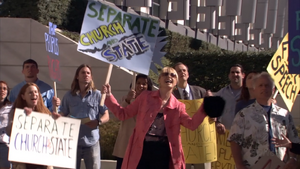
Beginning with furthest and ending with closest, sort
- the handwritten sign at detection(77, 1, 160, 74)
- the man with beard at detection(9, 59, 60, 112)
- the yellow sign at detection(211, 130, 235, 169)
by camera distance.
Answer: the man with beard at detection(9, 59, 60, 112) < the yellow sign at detection(211, 130, 235, 169) < the handwritten sign at detection(77, 1, 160, 74)

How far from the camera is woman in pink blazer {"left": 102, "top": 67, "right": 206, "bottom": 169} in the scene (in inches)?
205

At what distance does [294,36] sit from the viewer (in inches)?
180

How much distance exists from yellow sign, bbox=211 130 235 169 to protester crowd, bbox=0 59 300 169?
0.50 ft

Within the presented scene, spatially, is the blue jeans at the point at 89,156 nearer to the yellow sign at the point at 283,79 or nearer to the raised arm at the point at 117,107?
the raised arm at the point at 117,107

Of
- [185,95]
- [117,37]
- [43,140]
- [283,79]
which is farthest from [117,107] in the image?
[283,79]

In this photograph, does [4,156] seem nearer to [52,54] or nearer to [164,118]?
[52,54]

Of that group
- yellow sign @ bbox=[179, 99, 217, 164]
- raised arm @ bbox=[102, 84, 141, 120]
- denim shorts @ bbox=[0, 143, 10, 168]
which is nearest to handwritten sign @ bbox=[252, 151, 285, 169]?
raised arm @ bbox=[102, 84, 141, 120]

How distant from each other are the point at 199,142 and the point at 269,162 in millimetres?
2002

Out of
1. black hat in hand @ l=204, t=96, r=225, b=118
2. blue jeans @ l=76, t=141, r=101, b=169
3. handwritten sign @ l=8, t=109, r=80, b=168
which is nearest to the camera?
black hat in hand @ l=204, t=96, r=225, b=118

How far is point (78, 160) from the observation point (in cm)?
635

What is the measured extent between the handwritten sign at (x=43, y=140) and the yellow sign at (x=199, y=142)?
4.62 feet

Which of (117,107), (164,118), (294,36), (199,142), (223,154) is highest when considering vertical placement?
(294,36)

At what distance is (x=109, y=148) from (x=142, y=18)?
12.7 ft

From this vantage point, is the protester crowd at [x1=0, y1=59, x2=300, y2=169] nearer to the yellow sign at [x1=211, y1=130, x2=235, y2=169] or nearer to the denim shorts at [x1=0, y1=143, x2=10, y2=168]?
the denim shorts at [x1=0, y1=143, x2=10, y2=168]
